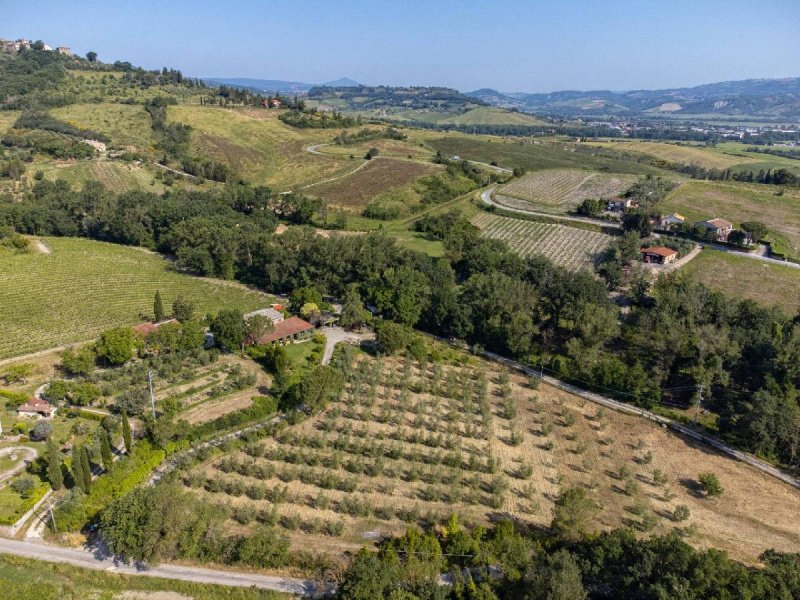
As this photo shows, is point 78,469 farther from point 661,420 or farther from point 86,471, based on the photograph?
point 661,420

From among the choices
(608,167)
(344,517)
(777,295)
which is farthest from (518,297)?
(608,167)

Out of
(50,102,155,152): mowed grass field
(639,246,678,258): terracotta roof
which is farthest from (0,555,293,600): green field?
(50,102,155,152): mowed grass field

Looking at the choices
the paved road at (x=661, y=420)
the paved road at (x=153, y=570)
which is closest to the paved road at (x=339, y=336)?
the paved road at (x=661, y=420)

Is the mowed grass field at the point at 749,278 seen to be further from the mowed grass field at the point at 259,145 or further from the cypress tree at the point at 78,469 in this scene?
the mowed grass field at the point at 259,145

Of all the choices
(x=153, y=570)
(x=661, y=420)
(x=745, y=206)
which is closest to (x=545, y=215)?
(x=745, y=206)

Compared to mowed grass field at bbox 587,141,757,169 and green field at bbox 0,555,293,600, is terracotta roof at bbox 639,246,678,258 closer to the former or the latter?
green field at bbox 0,555,293,600

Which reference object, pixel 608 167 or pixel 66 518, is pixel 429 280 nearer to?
pixel 66 518

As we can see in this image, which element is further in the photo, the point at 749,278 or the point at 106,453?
the point at 749,278
